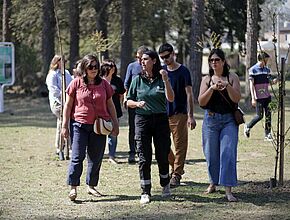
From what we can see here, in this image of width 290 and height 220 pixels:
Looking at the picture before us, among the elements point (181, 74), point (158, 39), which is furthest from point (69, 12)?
point (181, 74)

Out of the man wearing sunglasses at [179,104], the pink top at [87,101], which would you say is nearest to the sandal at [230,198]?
the man wearing sunglasses at [179,104]

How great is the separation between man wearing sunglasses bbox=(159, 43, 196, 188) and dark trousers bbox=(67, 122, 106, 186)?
1.17 meters

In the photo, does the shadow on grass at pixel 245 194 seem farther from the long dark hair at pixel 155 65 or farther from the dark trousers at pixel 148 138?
the long dark hair at pixel 155 65

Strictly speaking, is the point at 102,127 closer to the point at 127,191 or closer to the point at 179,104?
the point at 127,191

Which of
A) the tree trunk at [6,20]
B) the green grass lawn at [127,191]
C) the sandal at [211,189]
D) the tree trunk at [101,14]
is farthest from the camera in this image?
the tree trunk at [101,14]

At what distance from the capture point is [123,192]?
8383 mm

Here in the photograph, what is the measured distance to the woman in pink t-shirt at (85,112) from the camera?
771 centimetres

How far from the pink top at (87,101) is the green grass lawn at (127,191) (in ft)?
3.45

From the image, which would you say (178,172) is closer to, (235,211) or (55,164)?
(235,211)

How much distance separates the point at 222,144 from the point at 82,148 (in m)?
1.70

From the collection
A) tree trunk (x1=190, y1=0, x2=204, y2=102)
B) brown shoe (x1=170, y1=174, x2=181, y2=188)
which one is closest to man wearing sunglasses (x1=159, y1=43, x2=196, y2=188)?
brown shoe (x1=170, y1=174, x2=181, y2=188)

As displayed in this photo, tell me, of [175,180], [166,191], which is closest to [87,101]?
[166,191]

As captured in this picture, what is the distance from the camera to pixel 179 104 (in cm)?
855

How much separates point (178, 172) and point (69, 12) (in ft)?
72.8
